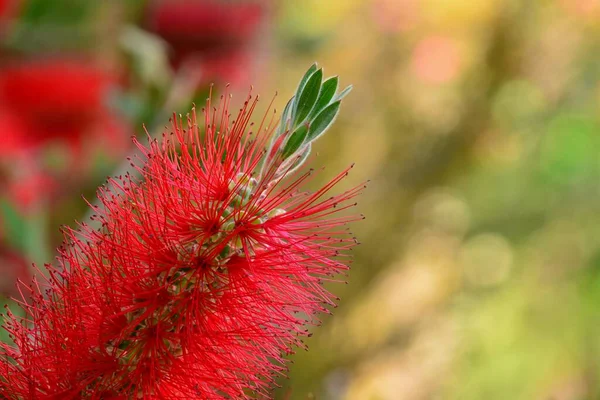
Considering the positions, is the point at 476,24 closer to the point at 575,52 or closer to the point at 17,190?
the point at 575,52

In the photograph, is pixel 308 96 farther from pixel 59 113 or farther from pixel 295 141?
pixel 59 113

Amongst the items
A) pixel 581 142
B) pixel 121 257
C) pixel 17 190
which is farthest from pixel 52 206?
pixel 581 142

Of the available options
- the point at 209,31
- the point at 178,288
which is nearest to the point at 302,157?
the point at 178,288

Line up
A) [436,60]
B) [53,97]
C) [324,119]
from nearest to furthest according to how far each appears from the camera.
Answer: [324,119] < [53,97] < [436,60]

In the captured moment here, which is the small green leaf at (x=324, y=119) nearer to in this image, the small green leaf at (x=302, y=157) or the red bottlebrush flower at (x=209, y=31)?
the small green leaf at (x=302, y=157)

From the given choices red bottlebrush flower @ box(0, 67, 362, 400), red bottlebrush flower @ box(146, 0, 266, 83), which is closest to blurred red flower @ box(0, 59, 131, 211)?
red bottlebrush flower @ box(146, 0, 266, 83)

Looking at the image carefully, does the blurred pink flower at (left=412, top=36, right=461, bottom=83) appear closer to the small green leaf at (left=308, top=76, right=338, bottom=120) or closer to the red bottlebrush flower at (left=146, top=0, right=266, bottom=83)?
the red bottlebrush flower at (left=146, top=0, right=266, bottom=83)
